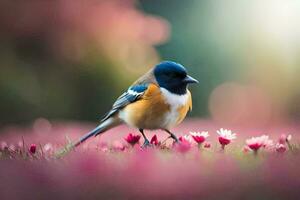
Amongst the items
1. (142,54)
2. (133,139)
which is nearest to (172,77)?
(133,139)

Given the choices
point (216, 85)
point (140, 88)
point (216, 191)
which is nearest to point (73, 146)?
point (140, 88)

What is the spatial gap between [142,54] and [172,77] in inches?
72.7

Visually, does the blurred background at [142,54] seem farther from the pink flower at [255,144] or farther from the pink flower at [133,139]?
the pink flower at [255,144]

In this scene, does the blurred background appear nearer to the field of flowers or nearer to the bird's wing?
the bird's wing

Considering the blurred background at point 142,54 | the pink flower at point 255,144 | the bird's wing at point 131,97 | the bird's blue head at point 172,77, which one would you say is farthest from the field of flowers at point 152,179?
the blurred background at point 142,54

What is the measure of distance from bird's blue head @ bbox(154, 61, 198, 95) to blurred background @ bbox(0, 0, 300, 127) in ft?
5.43

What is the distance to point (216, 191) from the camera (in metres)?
0.86

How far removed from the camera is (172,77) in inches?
63.8

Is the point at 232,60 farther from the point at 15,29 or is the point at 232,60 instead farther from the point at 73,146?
the point at 73,146

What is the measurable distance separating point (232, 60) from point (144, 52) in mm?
689

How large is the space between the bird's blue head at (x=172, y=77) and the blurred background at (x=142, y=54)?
5.43 feet

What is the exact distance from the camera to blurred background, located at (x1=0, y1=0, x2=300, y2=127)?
3299mm

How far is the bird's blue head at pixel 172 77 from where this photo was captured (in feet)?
5.18

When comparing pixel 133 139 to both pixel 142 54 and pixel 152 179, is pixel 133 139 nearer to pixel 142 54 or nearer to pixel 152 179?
pixel 152 179
